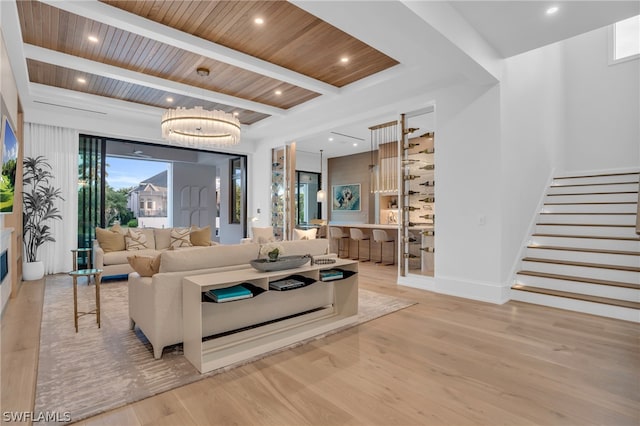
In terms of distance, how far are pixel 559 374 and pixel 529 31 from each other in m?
3.55

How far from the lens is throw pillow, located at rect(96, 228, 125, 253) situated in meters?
5.81

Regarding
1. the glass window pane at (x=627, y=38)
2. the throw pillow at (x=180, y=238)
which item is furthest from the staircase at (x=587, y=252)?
the throw pillow at (x=180, y=238)

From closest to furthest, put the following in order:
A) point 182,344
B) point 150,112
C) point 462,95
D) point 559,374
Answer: point 559,374
point 182,344
point 462,95
point 150,112

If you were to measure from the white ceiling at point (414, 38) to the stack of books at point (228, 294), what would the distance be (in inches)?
96.4

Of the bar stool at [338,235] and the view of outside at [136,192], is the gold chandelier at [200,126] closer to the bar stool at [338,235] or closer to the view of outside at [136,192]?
the bar stool at [338,235]

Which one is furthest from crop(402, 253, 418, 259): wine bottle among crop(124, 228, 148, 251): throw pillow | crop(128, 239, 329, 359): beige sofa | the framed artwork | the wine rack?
the framed artwork

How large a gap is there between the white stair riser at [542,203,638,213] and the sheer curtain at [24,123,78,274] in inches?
355

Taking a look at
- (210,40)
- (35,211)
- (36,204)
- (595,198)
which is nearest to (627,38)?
(595,198)

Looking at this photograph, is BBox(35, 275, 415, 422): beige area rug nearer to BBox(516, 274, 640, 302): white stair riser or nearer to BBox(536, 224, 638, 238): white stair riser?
BBox(516, 274, 640, 302): white stair riser

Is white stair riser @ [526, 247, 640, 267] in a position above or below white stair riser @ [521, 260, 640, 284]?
above

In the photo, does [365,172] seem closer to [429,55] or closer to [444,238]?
[444,238]

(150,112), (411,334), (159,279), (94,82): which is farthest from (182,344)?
(150,112)

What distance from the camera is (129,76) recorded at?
4824 millimetres

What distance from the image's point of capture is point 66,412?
1938 millimetres
